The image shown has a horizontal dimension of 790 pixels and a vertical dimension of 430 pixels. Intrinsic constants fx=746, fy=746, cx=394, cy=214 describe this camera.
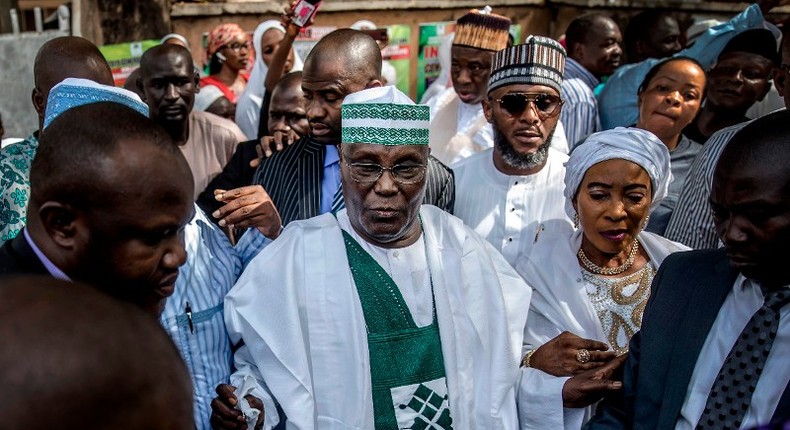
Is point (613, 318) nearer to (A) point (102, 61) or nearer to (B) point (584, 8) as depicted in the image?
(A) point (102, 61)

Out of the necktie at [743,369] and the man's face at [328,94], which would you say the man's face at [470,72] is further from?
the necktie at [743,369]

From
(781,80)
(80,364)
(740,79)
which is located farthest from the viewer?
(740,79)

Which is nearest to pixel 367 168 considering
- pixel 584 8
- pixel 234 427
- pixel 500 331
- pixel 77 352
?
pixel 500 331

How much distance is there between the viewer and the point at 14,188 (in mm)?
3262

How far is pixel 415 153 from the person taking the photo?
275cm

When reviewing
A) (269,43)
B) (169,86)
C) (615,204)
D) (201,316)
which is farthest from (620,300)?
(269,43)

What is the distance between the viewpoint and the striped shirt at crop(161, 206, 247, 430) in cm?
262

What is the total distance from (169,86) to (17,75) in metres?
3.57

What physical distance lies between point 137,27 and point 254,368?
22.8 feet

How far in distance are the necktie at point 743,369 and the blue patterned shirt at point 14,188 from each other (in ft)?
8.92

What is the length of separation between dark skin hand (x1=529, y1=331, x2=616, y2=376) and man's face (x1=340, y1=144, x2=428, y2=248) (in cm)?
66

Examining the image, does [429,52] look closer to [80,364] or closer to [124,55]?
[124,55]

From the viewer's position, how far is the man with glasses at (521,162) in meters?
3.82

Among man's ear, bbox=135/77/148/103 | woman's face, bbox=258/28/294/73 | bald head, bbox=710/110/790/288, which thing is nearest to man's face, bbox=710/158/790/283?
bald head, bbox=710/110/790/288
